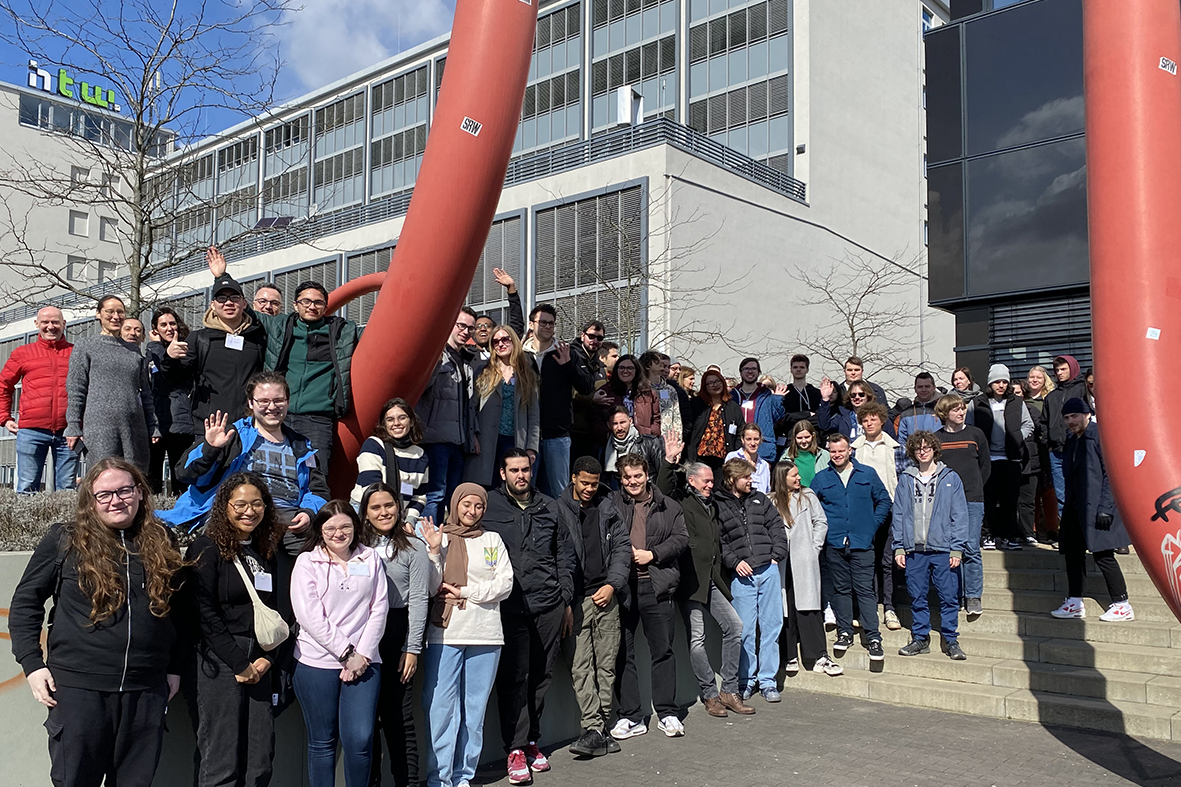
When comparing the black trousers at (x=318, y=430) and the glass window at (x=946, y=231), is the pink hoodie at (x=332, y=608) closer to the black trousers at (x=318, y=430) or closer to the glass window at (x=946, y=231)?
the black trousers at (x=318, y=430)

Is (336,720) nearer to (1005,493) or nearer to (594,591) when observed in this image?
(594,591)

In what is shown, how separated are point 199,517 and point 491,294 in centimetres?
2113

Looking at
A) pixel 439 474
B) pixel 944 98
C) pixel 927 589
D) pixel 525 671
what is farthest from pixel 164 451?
pixel 944 98

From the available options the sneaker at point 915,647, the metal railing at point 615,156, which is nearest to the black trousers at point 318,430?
the sneaker at point 915,647

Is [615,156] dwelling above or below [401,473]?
above

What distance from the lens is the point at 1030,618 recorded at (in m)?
9.12

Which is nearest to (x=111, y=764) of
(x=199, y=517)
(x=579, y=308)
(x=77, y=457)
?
(x=199, y=517)

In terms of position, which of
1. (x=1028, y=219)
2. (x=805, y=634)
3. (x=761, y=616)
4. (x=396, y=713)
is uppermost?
(x=1028, y=219)

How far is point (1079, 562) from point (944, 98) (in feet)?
29.3

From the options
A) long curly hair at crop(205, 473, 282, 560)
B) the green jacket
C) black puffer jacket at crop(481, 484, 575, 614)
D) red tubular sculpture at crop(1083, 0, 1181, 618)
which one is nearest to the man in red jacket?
the green jacket

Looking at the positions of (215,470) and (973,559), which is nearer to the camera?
(215,470)

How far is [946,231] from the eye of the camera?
15367 mm

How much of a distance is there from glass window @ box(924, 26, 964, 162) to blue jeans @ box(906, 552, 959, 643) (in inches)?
336

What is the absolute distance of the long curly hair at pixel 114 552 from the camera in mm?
4137
